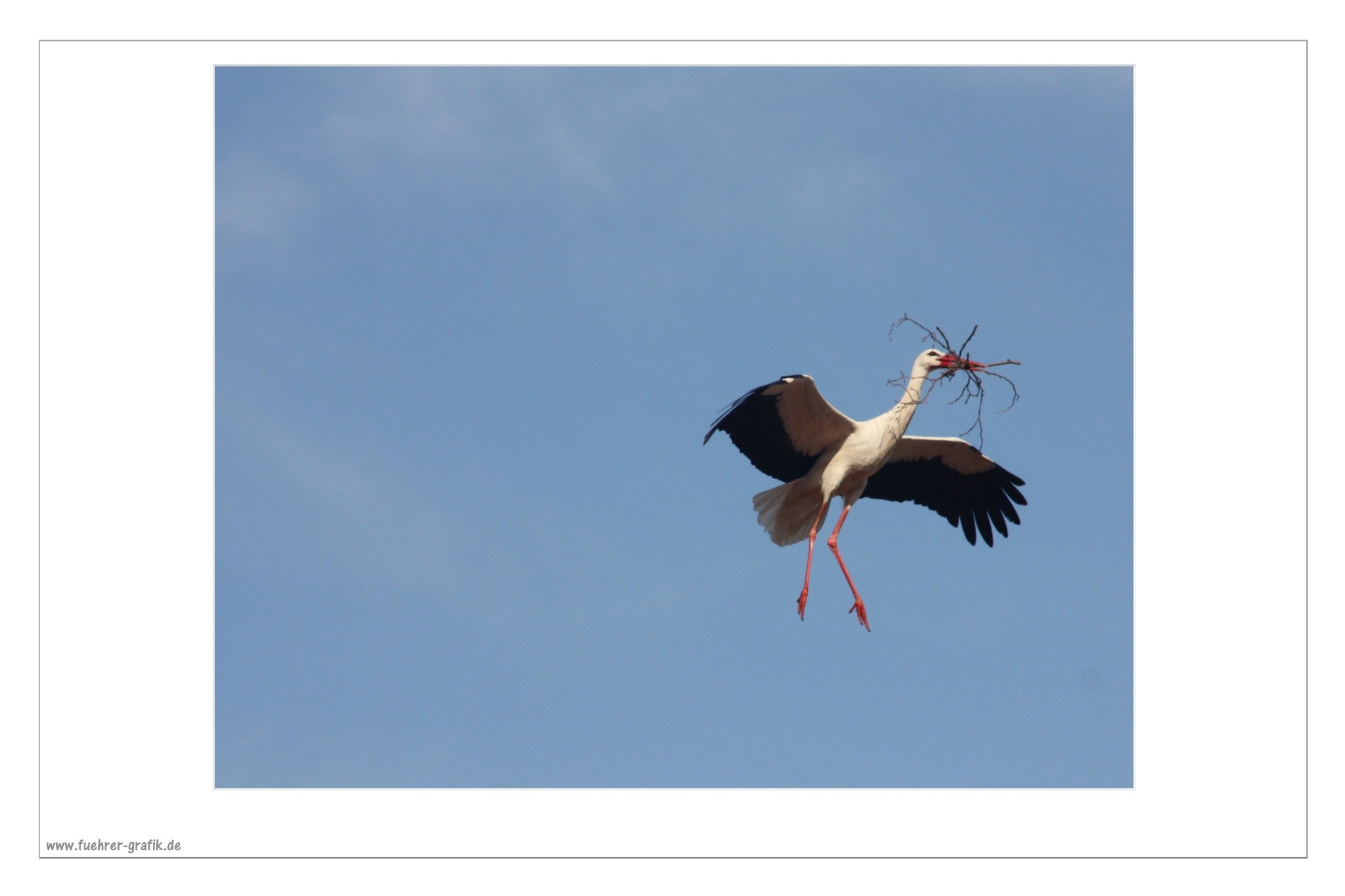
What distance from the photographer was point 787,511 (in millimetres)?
14945

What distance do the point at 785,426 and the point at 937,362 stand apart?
1.60 meters

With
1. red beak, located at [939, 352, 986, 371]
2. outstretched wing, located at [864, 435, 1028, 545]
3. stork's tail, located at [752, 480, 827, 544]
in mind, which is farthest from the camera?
outstretched wing, located at [864, 435, 1028, 545]

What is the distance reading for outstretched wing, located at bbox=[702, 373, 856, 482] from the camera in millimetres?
13727

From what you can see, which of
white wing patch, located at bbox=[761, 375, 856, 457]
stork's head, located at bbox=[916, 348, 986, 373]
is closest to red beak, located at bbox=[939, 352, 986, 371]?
stork's head, located at bbox=[916, 348, 986, 373]

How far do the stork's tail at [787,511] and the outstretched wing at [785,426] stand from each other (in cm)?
18

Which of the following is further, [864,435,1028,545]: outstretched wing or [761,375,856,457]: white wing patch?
[864,435,1028,545]: outstretched wing

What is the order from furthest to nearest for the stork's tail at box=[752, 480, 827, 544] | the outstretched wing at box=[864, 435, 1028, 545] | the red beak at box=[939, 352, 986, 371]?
1. the outstretched wing at box=[864, 435, 1028, 545]
2. the stork's tail at box=[752, 480, 827, 544]
3. the red beak at box=[939, 352, 986, 371]

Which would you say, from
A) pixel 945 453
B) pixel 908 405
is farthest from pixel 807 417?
pixel 945 453

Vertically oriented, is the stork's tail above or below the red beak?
below

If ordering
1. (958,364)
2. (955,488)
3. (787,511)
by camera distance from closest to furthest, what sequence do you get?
(958,364)
(787,511)
(955,488)

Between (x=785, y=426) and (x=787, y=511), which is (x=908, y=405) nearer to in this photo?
(x=785, y=426)

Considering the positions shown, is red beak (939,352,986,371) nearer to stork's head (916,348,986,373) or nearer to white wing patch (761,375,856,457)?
stork's head (916,348,986,373)
